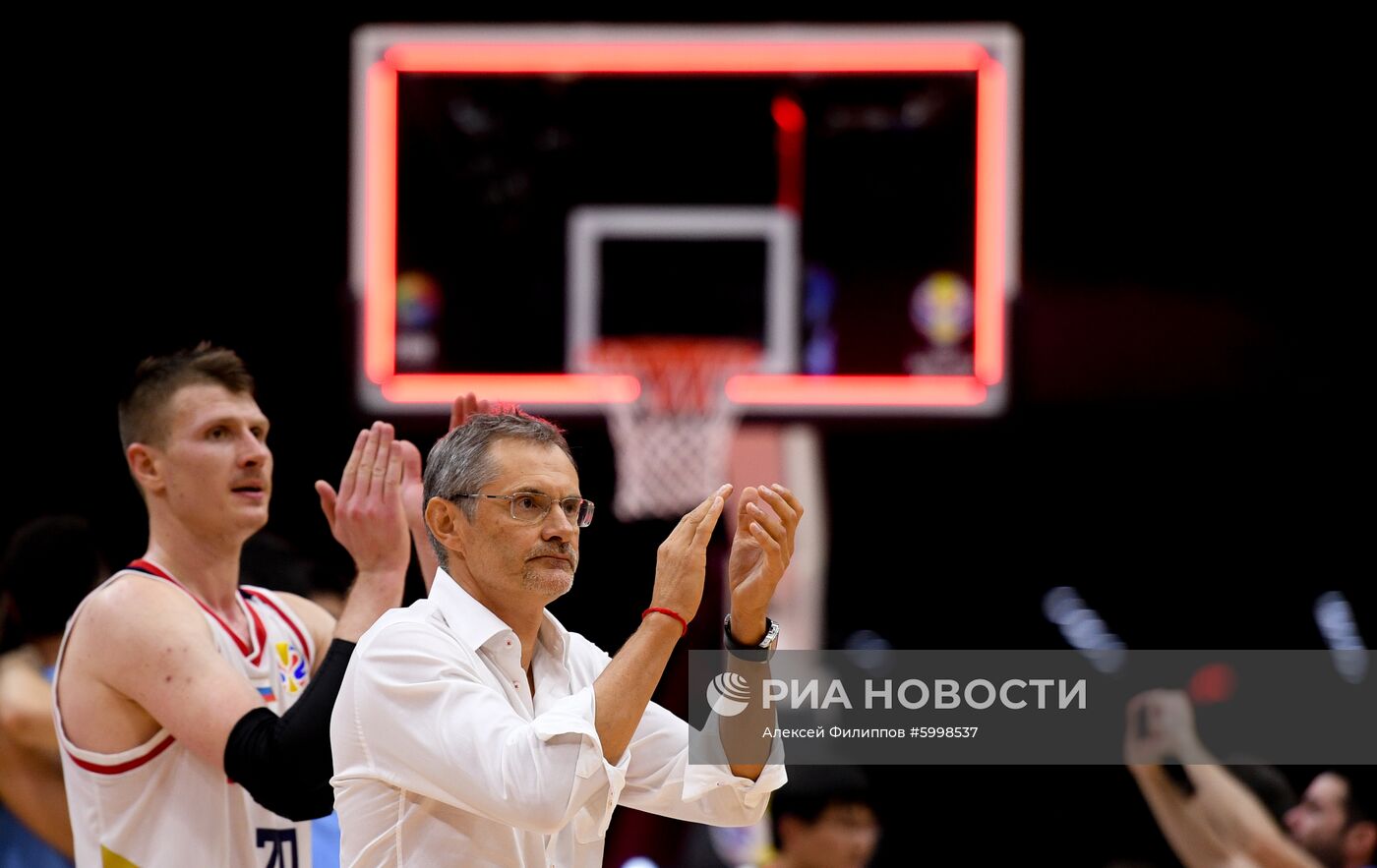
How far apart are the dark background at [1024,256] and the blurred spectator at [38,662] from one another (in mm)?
4516

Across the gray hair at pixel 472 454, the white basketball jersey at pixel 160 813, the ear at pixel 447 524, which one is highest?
the gray hair at pixel 472 454

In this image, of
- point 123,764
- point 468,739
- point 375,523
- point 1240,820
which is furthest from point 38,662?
point 1240,820

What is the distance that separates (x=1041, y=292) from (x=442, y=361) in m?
5.11

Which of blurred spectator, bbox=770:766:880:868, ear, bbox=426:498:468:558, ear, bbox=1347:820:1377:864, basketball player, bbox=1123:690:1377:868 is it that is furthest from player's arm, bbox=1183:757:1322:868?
ear, bbox=426:498:468:558

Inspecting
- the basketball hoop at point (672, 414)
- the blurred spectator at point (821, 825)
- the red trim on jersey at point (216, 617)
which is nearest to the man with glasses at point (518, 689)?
the red trim on jersey at point (216, 617)

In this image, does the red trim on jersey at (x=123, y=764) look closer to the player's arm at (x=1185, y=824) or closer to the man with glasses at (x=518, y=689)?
the man with glasses at (x=518, y=689)

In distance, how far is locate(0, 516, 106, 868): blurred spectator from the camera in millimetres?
4633

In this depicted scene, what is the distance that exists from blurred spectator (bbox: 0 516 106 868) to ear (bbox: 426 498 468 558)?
80.8 inches

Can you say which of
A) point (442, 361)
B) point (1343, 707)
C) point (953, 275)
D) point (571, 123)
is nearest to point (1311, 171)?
point (953, 275)

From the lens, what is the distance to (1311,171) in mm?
11820

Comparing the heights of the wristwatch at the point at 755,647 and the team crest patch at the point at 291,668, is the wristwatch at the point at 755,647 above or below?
above

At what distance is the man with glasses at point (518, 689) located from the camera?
2709 millimetres

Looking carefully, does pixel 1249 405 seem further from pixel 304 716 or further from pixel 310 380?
pixel 304 716

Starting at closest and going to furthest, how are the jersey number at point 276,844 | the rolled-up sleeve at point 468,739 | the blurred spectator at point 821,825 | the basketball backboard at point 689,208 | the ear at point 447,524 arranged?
the rolled-up sleeve at point 468,739, the ear at point 447,524, the jersey number at point 276,844, the blurred spectator at point 821,825, the basketball backboard at point 689,208
